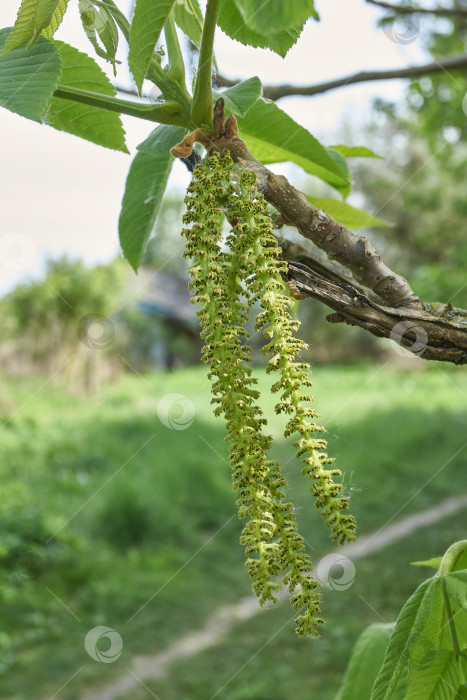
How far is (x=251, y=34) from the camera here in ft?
2.38

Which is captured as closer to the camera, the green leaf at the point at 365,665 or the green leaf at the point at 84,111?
the green leaf at the point at 84,111

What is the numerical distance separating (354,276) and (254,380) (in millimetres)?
242

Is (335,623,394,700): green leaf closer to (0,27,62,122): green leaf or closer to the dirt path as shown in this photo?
(0,27,62,122): green leaf

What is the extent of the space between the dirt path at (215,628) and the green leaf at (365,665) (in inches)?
72.8

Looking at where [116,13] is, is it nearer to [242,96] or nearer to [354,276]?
[242,96]

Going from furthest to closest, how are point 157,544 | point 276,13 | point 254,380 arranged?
point 157,544 < point 254,380 < point 276,13

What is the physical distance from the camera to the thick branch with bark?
649 mm

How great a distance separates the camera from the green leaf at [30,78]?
576 mm

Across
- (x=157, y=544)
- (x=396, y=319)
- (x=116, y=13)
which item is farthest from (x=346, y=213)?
(x=157, y=544)

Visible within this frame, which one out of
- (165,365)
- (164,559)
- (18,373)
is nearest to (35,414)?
(18,373)

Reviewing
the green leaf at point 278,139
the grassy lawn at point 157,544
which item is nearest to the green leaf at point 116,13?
the green leaf at point 278,139

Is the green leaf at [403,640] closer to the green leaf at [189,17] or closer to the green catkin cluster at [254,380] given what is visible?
the green catkin cluster at [254,380]

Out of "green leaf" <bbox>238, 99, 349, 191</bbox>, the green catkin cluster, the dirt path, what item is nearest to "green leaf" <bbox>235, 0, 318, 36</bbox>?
the green catkin cluster

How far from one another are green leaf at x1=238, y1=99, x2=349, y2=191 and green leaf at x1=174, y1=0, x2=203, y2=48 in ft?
0.32
